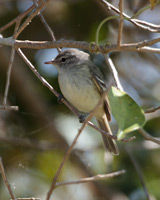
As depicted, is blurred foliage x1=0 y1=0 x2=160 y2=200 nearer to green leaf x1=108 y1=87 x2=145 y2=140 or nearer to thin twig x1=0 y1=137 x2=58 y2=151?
thin twig x1=0 y1=137 x2=58 y2=151

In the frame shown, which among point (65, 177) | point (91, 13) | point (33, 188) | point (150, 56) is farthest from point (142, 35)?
point (33, 188)

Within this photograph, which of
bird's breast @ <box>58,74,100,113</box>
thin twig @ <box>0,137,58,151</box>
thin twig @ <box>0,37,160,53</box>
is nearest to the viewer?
thin twig @ <box>0,37,160,53</box>

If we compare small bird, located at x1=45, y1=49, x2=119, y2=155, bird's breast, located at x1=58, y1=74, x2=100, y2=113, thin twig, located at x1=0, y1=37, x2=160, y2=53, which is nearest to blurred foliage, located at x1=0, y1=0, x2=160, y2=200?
small bird, located at x1=45, y1=49, x2=119, y2=155

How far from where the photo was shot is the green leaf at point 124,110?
2.17 metres

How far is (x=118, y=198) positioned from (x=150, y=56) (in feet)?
6.73

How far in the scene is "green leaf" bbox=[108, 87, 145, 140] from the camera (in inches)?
85.4

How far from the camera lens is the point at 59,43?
104 inches

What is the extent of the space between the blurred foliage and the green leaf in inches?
88.4

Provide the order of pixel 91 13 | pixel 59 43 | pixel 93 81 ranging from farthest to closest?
pixel 91 13
pixel 93 81
pixel 59 43

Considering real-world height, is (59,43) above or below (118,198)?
above

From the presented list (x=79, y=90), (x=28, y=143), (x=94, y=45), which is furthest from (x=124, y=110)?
(x=28, y=143)

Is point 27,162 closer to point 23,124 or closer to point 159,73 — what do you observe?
point 23,124

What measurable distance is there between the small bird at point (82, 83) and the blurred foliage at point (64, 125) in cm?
33

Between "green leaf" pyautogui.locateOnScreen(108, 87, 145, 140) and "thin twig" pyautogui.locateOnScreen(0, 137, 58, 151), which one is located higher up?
"green leaf" pyautogui.locateOnScreen(108, 87, 145, 140)
